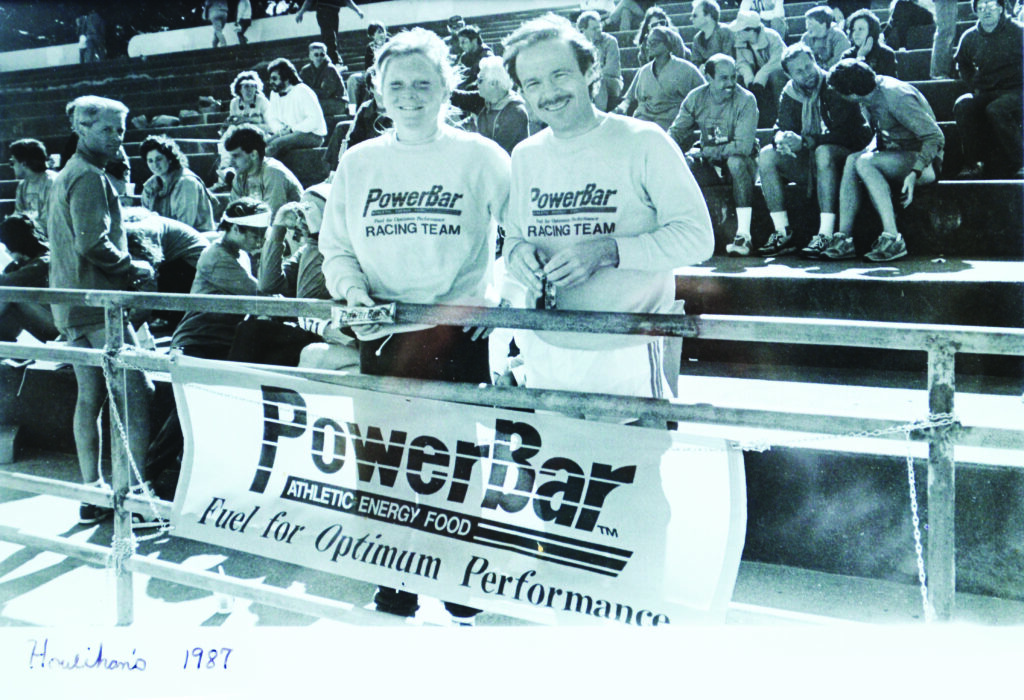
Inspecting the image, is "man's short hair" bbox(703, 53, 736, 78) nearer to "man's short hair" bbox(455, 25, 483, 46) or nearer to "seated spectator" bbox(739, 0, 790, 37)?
"seated spectator" bbox(739, 0, 790, 37)

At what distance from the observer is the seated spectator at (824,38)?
18.1 ft

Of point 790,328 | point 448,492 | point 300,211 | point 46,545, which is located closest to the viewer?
point 790,328

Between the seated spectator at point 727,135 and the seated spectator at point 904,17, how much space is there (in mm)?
1980

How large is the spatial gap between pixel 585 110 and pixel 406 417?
0.86 metres

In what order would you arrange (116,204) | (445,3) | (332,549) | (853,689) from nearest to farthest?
(853,689) → (332,549) → (116,204) → (445,3)

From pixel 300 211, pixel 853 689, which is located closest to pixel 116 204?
pixel 300 211

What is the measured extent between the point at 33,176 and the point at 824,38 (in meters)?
5.59

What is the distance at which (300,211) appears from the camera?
13.4ft

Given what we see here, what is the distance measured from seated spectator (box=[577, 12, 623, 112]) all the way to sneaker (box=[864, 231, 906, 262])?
2.69 m

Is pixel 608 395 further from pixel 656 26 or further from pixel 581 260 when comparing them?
pixel 656 26

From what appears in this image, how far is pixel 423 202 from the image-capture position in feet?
7.01

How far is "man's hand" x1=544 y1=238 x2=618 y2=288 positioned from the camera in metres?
1.90

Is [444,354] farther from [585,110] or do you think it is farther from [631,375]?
[585,110]

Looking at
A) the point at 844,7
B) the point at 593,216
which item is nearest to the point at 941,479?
the point at 593,216
